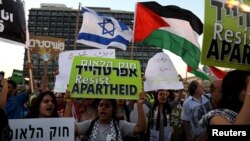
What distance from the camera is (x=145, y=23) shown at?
740 cm

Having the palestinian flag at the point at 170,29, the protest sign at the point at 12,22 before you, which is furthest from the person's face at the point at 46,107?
the palestinian flag at the point at 170,29

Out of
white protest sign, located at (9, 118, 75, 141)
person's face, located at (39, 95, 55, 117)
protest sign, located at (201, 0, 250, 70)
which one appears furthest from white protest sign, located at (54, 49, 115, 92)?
protest sign, located at (201, 0, 250, 70)

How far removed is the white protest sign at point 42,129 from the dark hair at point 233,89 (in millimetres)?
1864

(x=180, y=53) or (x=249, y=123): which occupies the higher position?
(x=180, y=53)

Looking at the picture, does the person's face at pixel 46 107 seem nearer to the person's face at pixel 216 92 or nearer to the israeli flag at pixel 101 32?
the person's face at pixel 216 92

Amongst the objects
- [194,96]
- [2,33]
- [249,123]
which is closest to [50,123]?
[2,33]

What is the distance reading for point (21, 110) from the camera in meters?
5.68

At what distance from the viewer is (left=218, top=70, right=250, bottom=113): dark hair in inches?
109

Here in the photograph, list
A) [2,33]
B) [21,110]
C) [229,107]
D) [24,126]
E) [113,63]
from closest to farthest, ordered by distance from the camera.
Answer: [229,107], [24,126], [2,33], [113,63], [21,110]

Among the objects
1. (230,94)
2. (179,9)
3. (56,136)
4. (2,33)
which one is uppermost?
(179,9)

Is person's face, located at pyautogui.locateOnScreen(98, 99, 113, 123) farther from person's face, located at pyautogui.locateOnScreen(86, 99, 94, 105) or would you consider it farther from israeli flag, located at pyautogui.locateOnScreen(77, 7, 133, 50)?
israeli flag, located at pyautogui.locateOnScreen(77, 7, 133, 50)

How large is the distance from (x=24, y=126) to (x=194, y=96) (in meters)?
3.43

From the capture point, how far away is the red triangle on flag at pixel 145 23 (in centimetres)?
719

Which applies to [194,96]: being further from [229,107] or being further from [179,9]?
[229,107]
